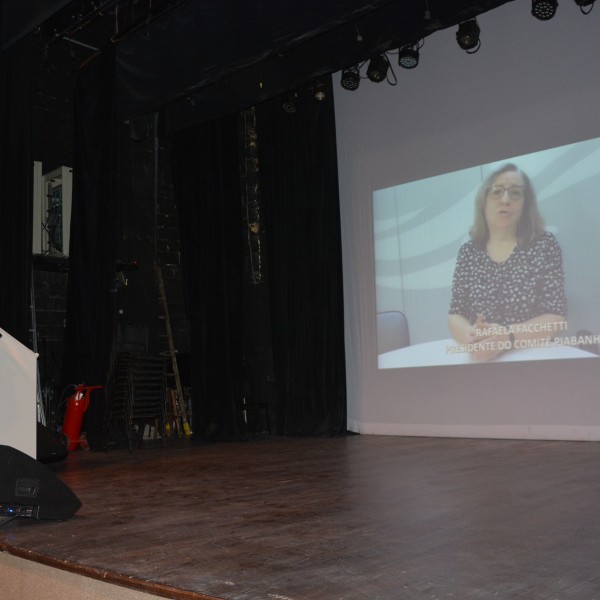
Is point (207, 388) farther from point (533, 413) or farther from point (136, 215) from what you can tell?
point (533, 413)

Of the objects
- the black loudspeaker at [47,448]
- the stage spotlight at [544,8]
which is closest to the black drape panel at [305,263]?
the stage spotlight at [544,8]

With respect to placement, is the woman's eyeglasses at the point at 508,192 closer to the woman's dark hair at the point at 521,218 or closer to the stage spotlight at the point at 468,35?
the woman's dark hair at the point at 521,218

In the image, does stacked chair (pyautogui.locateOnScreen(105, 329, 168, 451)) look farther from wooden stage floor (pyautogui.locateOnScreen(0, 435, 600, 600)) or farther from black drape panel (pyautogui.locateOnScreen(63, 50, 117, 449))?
wooden stage floor (pyautogui.locateOnScreen(0, 435, 600, 600))

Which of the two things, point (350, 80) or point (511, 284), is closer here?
point (511, 284)

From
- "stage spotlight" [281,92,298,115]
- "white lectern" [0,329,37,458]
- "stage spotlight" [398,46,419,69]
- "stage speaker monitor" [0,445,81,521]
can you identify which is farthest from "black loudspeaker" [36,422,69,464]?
"stage spotlight" [281,92,298,115]

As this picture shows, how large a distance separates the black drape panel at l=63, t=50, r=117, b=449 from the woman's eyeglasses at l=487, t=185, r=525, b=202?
3.39m

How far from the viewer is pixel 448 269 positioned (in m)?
6.70

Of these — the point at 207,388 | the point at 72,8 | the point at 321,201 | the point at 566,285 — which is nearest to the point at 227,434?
the point at 207,388

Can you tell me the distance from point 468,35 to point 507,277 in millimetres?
1955

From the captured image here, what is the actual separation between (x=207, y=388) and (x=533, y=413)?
3305mm

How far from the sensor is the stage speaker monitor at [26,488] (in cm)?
258

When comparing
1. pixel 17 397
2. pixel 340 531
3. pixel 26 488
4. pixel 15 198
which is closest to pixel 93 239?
pixel 15 198

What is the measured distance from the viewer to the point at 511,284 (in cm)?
623

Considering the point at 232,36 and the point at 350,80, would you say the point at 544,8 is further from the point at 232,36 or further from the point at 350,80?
the point at 232,36
